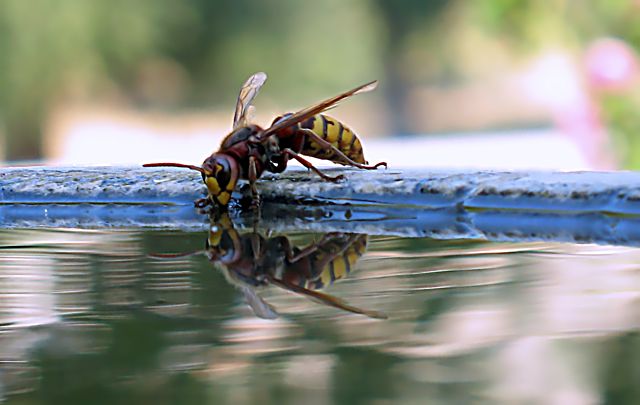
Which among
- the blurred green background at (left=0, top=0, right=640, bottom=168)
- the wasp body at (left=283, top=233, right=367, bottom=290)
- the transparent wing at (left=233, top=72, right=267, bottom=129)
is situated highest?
the blurred green background at (left=0, top=0, right=640, bottom=168)

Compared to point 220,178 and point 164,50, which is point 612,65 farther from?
point 164,50

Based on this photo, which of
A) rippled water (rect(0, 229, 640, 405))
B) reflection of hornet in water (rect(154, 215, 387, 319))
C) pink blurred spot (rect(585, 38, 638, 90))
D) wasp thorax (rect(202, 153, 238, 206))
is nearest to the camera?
rippled water (rect(0, 229, 640, 405))

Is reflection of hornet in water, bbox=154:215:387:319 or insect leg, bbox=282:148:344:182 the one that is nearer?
reflection of hornet in water, bbox=154:215:387:319

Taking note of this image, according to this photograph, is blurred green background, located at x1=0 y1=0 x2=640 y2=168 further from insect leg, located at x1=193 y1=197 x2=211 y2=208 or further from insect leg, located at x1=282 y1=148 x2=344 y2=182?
insect leg, located at x1=193 y1=197 x2=211 y2=208

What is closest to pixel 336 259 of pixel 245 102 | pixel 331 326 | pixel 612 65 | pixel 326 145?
pixel 331 326

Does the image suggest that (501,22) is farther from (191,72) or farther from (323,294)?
(191,72)

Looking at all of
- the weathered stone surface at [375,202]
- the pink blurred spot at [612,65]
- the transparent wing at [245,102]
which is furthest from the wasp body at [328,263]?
the pink blurred spot at [612,65]

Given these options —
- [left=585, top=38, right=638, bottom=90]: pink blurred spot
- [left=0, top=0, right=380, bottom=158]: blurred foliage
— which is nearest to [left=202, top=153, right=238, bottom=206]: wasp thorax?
[left=585, top=38, right=638, bottom=90]: pink blurred spot

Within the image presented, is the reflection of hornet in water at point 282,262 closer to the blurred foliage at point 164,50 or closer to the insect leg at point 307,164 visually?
the insect leg at point 307,164

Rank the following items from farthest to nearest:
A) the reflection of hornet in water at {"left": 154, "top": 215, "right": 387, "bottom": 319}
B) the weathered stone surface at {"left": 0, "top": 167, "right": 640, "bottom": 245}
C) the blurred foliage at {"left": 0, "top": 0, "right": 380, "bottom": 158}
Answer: the blurred foliage at {"left": 0, "top": 0, "right": 380, "bottom": 158} → the weathered stone surface at {"left": 0, "top": 167, "right": 640, "bottom": 245} → the reflection of hornet in water at {"left": 154, "top": 215, "right": 387, "bottom": 319}
